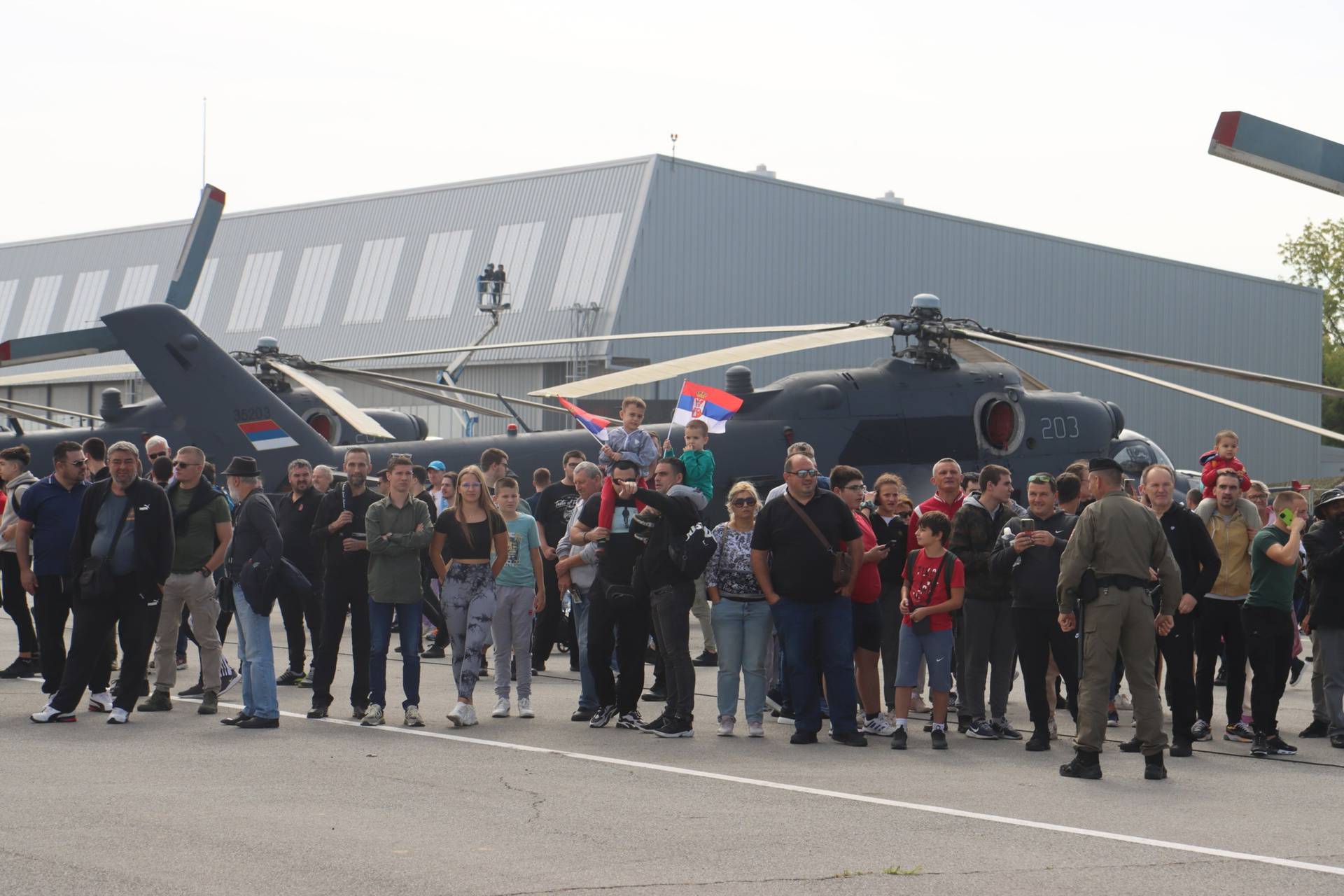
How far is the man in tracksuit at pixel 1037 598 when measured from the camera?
8.98 metres

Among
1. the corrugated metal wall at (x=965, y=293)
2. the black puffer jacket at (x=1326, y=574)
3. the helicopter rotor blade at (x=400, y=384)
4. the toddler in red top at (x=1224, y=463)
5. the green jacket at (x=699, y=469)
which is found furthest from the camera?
the corrugated metal wall at (x=965, y=293)

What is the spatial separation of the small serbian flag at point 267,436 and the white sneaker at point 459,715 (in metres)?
10.0

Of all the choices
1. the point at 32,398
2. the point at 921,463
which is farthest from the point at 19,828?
the point at 32,398

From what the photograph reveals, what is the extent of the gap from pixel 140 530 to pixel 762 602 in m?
4.05

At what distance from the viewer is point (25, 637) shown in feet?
39.2

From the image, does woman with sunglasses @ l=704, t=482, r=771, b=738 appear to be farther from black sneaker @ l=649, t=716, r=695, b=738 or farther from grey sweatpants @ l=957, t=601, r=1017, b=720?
grey sweatpants @ l=957, t=601, r=1017, b=720

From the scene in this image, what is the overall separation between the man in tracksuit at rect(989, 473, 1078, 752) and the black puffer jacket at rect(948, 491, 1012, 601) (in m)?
0.34

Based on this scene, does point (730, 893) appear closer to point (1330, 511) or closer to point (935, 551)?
point (935, 551)

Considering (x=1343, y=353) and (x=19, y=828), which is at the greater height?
(x=1343, y=353)

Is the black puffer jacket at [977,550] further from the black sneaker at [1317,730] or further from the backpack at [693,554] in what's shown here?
the black sneaker at [1317,730]

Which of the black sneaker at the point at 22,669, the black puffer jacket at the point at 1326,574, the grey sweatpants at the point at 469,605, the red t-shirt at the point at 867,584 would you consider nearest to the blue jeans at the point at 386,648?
the grey sweatpants at the point at 469,605

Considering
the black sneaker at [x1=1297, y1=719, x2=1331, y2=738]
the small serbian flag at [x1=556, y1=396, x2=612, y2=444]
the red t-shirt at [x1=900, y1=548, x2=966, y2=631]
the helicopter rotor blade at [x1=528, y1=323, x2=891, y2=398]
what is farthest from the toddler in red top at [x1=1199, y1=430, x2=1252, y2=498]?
the small serbian flag at [x1=556, y1=396, x2=612, y2=444]

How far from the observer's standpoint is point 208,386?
19.2m

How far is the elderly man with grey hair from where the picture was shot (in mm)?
9625
